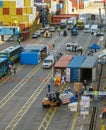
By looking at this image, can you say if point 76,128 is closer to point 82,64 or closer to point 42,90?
point 42,90

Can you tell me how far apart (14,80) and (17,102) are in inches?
336

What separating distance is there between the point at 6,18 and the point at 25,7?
4945 millimetres

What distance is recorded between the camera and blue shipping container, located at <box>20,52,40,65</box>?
51.5 metres

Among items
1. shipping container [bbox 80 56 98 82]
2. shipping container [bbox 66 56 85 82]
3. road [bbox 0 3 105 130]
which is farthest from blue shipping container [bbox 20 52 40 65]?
shipping container [bbox 66 56 85 82]

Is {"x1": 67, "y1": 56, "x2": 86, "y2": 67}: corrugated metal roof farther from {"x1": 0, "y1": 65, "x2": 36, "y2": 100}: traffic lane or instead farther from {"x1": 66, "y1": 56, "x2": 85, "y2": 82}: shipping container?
{"x1": 0, "y1": 65, "x2": 36, "y2": 100}: traffic lane

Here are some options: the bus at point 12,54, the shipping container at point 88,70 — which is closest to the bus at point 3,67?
the bus at point 12,54

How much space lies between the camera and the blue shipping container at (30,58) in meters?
51.5

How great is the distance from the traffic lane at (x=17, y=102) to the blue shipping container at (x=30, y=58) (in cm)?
825

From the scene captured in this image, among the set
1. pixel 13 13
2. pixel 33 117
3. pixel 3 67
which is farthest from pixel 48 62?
pixel 13 13

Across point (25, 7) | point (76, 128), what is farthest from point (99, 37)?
point (76, 128)

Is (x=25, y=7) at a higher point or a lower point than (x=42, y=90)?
higher

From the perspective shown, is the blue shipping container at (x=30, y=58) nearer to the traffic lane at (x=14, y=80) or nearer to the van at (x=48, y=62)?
the traffic lane at (x=14, y=80)

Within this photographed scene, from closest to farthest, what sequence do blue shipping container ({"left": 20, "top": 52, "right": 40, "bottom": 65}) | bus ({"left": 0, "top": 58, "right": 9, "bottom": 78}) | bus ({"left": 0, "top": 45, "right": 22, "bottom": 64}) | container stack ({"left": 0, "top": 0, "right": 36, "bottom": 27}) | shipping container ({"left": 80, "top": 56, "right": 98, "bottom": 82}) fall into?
1. shipping container ({"left": 80, "top": 56, "right": 98, "bottom": 82})
2. bus ({"left": 0, "top": 58, "right": 9, "bottom": 78})
3. bus ({"left": 0, "top": 45, "right": 22, "bottom": 64})
4. blue shipping container ({"left": 20, "top": 52, "right": 40, "bottom": 65})
5. container stack ({"left": 0, "top": 0, "right": 36, "bottom": 27})

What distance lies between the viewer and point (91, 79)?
42.0m
